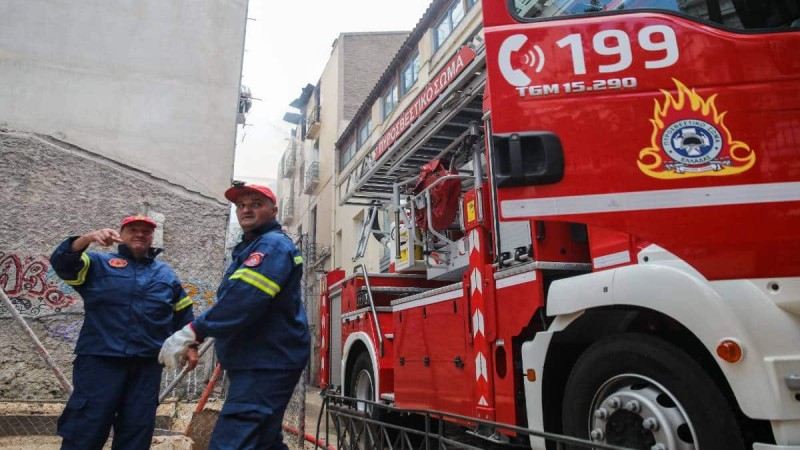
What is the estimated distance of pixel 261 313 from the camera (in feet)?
8.60

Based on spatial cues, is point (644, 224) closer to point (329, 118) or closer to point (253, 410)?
point (253, 410)

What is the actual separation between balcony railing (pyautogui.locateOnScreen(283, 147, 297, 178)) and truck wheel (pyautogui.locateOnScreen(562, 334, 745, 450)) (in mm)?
29711

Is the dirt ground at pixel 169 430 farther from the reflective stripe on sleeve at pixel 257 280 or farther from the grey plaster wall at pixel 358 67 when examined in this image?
the grey plaster wall at pixel 358 67

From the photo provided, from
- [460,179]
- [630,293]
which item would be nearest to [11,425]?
[460,179]

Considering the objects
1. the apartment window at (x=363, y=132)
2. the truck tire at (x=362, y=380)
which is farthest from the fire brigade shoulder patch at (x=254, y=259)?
the apartment window at (x=363, y=132)

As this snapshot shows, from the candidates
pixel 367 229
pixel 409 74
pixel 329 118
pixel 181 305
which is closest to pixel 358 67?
pixel 329 118

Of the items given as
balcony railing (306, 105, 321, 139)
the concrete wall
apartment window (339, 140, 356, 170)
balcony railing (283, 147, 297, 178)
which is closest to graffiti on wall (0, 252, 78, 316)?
the concrete wall

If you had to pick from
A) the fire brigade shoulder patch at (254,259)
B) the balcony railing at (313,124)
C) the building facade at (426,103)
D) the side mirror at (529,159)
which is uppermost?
the balcony railing at (313,124)

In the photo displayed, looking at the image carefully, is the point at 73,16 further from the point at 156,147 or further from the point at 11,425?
the point at 11,425

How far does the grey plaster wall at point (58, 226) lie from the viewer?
6.54 meters

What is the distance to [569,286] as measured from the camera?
3199 millimetres

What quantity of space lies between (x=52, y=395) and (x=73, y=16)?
5365 millimetres

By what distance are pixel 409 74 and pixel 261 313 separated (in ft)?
50.1

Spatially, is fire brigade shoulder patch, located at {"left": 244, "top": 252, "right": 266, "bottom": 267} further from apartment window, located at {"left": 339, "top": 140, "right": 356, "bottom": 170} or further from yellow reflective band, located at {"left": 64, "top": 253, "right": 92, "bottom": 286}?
apartment window, located at {"left": 339, "top": 140, "right": 356, "bottom": 170}
